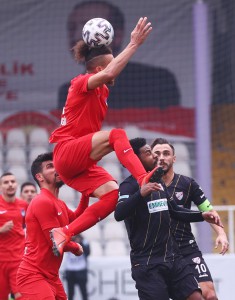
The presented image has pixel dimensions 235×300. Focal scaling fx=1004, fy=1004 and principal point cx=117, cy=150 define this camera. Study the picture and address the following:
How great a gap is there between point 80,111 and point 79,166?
1.37 ft

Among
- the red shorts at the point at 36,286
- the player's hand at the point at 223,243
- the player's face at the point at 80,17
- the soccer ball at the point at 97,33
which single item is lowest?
the red shorts at the point at 36,286

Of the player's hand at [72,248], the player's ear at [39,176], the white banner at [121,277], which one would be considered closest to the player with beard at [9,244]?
the white banner at [121,277]

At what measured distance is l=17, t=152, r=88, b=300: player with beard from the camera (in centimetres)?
793

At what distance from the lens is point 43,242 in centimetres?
804

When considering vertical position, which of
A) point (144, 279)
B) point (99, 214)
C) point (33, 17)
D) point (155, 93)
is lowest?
point (144, 279)

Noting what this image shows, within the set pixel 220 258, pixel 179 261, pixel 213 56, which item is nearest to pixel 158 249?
pixel 179 261

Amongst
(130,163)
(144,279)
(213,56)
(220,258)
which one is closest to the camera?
(130,163)

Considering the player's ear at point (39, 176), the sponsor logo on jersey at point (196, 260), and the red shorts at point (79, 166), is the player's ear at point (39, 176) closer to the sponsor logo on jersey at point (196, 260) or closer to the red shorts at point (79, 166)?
the red shorts at point (79, 166)

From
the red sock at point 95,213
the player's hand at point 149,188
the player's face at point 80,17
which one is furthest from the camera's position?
the player's face at point 80,17

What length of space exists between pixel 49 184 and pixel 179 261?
1.23 meters

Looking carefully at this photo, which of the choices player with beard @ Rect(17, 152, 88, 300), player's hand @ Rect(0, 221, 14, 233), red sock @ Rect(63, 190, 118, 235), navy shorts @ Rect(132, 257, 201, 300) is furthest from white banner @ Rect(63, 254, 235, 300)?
red sock @ Rect(63, 190, 118, 235)

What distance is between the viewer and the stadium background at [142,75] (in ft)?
52.7

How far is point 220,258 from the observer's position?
41.9 ft

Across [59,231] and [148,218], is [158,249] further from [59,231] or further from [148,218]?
[59,231]
